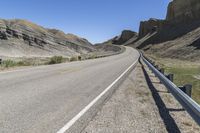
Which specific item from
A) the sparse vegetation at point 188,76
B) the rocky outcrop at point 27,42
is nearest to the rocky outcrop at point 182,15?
the rocky outcrop at point 27,42

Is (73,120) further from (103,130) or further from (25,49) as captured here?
(25,49)

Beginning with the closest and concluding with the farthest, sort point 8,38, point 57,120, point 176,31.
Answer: point 57,120 → point 8,38 → point 176,31

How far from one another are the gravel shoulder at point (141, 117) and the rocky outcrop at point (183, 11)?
100090mm

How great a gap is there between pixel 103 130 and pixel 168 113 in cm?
266

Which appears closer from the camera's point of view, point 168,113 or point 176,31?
point 168,113

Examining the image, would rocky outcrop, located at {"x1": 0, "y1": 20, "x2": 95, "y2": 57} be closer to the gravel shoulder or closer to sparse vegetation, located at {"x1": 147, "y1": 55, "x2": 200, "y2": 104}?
sparse vegetation, located at {"x1": 147, "y1": 55, "x2": 200, "y2": 104}

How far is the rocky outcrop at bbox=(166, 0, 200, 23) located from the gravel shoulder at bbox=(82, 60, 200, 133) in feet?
328

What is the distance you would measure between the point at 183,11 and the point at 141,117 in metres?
117

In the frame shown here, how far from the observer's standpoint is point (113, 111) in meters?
8.38

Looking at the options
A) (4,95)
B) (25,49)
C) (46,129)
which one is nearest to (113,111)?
(46,129)

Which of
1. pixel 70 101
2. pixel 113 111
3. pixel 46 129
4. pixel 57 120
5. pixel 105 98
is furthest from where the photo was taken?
pixel 105 98

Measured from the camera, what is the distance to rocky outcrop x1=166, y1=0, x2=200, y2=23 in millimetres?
108500

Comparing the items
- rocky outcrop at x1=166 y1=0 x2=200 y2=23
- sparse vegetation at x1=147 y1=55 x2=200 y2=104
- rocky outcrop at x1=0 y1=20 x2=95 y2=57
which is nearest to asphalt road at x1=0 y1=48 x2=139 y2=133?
sparse vegetation at x1=147 y1=55 x2=200 y2=104

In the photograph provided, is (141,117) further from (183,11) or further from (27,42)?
(183,11)
